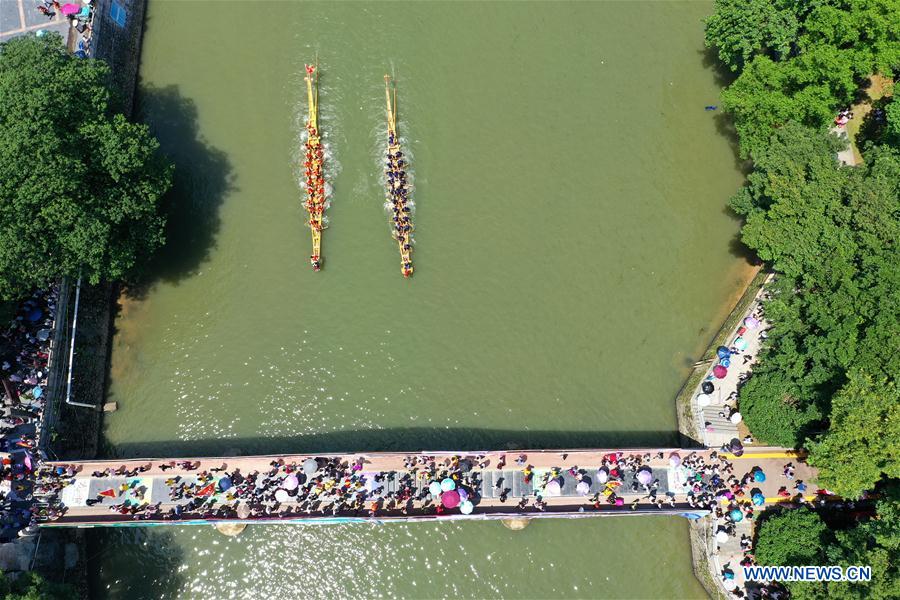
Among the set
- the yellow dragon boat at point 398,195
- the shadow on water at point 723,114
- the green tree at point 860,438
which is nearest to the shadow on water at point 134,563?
the yellow dragon boat at point 398,195

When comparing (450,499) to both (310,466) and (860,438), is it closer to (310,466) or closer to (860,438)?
(310,466)

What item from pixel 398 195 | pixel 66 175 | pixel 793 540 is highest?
pixel 398 195

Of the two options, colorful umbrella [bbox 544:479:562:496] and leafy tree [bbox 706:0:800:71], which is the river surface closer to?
colorful umbrella [bbox 544:479:562:496]

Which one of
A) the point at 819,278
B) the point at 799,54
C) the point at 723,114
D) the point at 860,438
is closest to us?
the point at 860,438

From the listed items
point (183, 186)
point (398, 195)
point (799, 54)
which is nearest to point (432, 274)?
point (398, 195)

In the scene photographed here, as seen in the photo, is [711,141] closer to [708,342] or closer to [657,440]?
[708,342]

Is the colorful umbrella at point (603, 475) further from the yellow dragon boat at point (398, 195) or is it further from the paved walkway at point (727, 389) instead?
the yellow dragon boat at point (398, 195)
